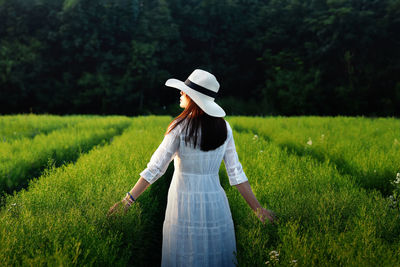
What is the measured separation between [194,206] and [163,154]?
0.45 meters

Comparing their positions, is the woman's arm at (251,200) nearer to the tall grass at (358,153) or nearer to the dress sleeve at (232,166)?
the dress sleeve at (232,166)

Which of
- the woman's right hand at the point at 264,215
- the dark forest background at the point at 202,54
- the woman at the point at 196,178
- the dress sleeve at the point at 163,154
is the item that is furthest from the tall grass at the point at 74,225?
the dark forest background at the point at 202,54

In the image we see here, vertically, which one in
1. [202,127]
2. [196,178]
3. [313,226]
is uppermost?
[202,127]

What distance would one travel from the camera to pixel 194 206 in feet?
8.38

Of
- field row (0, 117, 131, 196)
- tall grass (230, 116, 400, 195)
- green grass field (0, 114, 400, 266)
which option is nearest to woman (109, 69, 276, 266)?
green grass field (0, 114, 400, 266)

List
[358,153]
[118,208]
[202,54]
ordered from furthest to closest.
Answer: [202,54]
[358,153]
[118,208]

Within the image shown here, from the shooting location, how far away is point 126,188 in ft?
11.5

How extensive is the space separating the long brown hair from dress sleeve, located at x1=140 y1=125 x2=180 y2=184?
0.17ft

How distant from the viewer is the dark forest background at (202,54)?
27.2 metres

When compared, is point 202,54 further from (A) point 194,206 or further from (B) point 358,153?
(A) point 194,206


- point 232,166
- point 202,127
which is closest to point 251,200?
point 232,166

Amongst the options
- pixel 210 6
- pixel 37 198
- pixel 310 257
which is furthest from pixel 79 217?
pixel 210 6

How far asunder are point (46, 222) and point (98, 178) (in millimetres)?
1433

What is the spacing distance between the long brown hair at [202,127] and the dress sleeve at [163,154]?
52mm
